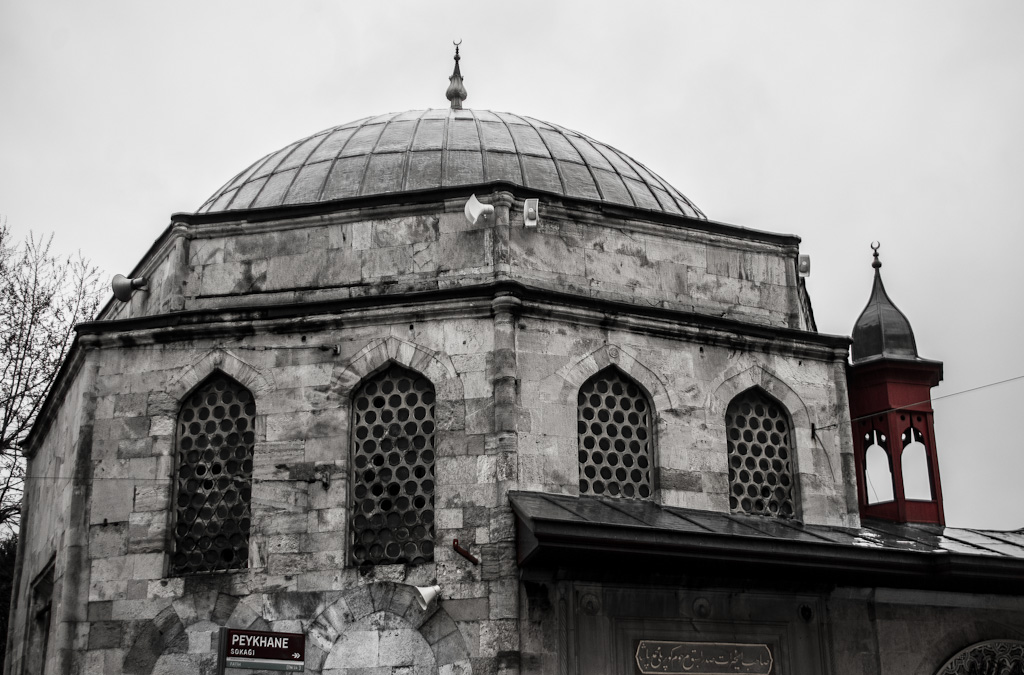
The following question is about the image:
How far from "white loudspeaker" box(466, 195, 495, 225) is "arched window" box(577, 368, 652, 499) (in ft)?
7.18

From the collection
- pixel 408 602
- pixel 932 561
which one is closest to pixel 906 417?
pixel 932 561

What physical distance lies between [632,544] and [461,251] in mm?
4122

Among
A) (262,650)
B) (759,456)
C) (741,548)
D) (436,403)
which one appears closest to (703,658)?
(741,548)

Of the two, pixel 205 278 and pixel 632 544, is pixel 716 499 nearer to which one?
pixel 632 544

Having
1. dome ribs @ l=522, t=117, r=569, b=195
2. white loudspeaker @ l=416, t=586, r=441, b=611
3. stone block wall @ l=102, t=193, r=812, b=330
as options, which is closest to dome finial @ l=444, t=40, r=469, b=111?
dome ribs @ l=522, t=117, r=569, b=195

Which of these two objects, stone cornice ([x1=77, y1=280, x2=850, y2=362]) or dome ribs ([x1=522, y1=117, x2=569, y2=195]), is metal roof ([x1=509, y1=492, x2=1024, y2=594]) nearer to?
stone cornice ([x1=77, y1=280, x2=850, y2=362])

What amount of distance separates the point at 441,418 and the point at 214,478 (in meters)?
2.52

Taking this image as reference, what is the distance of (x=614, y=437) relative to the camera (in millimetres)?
13008

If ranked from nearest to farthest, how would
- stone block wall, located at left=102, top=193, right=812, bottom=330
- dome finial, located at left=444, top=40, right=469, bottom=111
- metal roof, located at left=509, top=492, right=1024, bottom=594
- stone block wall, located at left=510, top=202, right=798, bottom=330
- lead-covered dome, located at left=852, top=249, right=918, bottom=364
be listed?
1. metal roof, located at left=509, top=492, right=1024, bottom=594
2. stone block wall, located at left=102, top=193, right=812, bottom=330
3. stone block wall, located at left=510, top=202, right=798, bottom=330
4. lead-covered dome, located at left=852, top=249, right=918, bottom=364
5. dome finial, located at left=444, top=40, right=469, bottom=111

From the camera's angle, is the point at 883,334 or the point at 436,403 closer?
the point at 436,403

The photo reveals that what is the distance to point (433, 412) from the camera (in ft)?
41.7

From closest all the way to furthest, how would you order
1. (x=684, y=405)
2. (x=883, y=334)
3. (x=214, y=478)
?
1. (x=214, y=478)
2. (x=684, y=405)
3. (x=883, y=334)

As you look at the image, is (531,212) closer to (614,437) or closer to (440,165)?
(614,437)

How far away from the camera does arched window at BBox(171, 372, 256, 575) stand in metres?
12.6
